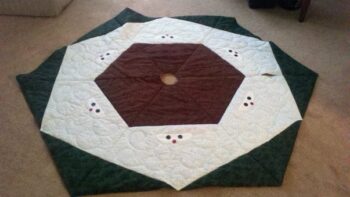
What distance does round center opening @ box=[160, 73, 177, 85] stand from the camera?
1549mm

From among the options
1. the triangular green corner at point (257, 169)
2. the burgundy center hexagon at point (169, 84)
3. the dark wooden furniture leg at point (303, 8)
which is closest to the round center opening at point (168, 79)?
the burgundy center hexagon at point (169, 84)

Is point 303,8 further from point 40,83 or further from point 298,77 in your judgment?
point 40,83

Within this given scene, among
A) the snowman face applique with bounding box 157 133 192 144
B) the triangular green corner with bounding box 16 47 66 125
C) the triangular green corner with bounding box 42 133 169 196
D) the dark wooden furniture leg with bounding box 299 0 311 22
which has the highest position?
the dark wooden furniture leg with bounding box 299 0 311 22

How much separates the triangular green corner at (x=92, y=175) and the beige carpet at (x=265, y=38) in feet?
0.11

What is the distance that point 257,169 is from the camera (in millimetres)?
1257

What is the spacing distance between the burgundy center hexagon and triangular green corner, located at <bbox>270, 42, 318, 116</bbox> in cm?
24

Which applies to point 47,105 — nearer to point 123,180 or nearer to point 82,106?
point 82,106

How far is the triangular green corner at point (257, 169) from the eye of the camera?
122 centimetres

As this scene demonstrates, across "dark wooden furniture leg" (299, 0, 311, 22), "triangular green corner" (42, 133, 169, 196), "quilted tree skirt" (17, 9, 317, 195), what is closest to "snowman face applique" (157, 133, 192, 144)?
"quilted tree skirt" (17, 9, 317, 195)

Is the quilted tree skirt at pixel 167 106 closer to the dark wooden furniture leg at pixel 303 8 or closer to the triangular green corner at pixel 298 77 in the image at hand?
the triangular green corner at pixel 298 77

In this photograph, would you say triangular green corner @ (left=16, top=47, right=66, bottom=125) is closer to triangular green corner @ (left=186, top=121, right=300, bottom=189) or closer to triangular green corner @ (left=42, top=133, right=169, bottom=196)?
triangular green corner @ (left=42, top=133, right=169, bottom=196)

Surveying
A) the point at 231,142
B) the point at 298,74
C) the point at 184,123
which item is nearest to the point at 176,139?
the point at 184,123

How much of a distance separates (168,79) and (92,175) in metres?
0.57

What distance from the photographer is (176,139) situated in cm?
133
